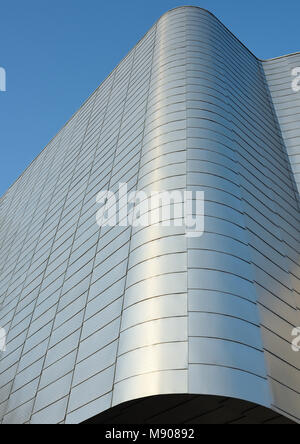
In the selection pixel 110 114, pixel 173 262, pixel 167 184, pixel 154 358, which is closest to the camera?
pixel 154 358

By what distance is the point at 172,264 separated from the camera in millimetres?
12555

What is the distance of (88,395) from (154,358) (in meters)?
2.42

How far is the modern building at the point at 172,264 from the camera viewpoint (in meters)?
10.9

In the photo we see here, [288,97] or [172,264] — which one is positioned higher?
[288,97]

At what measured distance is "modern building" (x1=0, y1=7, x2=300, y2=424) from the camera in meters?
10.9

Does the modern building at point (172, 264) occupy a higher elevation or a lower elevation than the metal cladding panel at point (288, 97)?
lower

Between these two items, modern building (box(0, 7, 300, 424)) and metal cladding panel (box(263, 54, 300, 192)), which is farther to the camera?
metal cladding panel (box(263, 54, 300, 192))

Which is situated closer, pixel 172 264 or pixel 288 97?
pixel 172 264

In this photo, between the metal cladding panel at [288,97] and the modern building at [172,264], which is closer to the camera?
the modern building at [172,264]

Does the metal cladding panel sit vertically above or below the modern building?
above

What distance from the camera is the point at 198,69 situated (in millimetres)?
19766

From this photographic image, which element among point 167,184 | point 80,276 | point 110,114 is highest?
point 110,114
